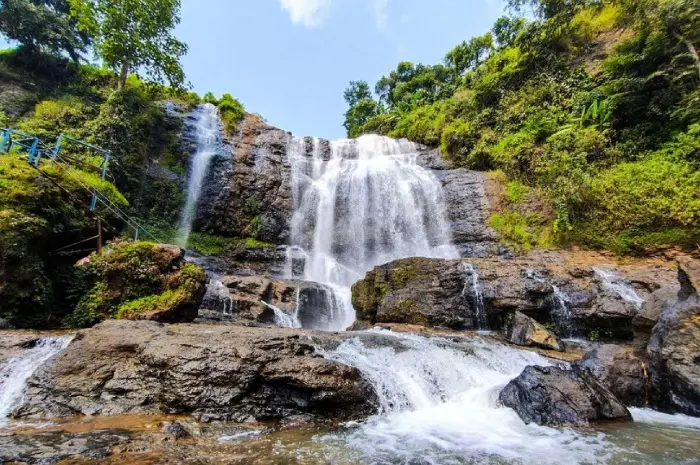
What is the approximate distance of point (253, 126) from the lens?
23594 mm

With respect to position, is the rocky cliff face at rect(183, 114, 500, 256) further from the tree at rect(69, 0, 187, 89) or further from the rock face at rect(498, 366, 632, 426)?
the rock face at rect(498, 366, 632, 426)

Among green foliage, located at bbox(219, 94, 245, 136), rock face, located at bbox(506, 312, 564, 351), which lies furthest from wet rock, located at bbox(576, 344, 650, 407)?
green foliage, located at bbox(219, 94, 245, 136)

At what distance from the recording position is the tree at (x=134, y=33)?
18.1m

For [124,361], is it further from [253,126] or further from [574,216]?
[253,126]

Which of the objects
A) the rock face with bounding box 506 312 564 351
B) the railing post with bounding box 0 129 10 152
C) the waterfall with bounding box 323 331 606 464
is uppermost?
the railing post with bounding box 0 129 10 152

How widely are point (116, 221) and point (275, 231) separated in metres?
8.82

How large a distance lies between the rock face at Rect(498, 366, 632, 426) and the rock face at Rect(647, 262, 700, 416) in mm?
1033

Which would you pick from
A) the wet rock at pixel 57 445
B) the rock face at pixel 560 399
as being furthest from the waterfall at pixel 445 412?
the wet rock at pixel 57 445

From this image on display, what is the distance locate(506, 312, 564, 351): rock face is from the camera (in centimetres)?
874

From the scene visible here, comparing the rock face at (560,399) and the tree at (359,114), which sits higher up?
the tree at (359,114)

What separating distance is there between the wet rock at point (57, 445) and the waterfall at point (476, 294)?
30.4 feet

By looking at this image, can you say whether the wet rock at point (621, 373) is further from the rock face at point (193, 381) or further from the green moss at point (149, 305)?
the green moss at point (149, 305)

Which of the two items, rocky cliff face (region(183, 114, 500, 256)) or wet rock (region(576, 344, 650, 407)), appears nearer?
wet rock (region(576, 344, 650, 407))

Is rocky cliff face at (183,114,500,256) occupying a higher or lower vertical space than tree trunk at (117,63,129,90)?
lower
